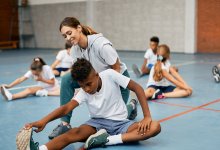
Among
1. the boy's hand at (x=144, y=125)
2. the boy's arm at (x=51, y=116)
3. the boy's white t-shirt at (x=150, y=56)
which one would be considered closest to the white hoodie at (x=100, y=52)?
the boy's arm at (x=51, y=116)

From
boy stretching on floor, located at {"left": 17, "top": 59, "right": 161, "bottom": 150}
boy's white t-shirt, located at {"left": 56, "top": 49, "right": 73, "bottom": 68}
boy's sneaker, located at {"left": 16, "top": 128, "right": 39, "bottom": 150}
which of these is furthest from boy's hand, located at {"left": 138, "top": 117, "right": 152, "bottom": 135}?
boy's white t-shirt, located at {"left": 56, "top": 49, "right": 73, "bottom": 68}

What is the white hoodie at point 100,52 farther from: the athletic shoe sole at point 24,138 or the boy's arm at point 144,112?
the athletic shoe sole at point 24,138

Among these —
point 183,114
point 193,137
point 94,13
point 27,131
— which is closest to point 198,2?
point 94,13

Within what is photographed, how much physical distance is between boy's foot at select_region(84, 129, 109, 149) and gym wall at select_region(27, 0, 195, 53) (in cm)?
944

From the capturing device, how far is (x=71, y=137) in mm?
2775

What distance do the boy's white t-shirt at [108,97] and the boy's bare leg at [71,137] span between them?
0.16 metres

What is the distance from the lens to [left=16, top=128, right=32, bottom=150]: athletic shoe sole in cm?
235

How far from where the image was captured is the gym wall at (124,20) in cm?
1191

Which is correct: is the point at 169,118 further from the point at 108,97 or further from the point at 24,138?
the point at 24,138

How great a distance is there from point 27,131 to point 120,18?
448 inches

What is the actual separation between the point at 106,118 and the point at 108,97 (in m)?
0.21

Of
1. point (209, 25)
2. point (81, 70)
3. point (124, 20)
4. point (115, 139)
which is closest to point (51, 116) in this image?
point (81, 70)

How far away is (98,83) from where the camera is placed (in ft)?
8.95

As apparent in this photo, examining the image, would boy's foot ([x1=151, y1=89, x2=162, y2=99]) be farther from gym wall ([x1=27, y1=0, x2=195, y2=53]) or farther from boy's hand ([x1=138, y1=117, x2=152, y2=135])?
gym wall ([x1=27, y1=0, x2=195, y2=53])
